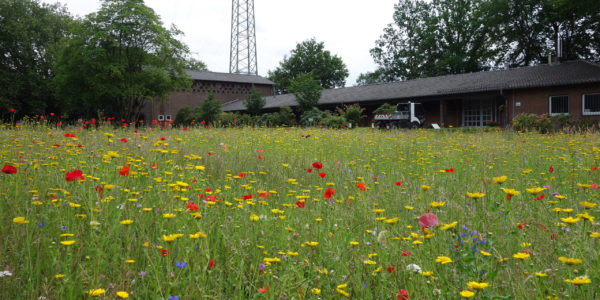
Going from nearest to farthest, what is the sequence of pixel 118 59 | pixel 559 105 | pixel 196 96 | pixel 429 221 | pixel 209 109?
pixel 429 221, pixel 559 105, pixel 118 59, pixel 209 109, pixel 196 96

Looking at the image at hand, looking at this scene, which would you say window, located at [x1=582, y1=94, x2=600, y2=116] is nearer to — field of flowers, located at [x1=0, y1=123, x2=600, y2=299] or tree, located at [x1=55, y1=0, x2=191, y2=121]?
field of flowers, located at [x1=0, y1=123, x2=600, y2=299]

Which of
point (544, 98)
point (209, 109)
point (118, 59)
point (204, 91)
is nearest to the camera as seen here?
point (544, 98)

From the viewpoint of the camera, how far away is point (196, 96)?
42.3 metres

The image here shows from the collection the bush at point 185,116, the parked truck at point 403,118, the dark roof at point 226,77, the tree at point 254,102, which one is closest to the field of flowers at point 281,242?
the parked truck at point 403,118

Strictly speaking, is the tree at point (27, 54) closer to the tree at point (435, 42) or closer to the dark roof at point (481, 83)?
the dark roof at point (481, 83)

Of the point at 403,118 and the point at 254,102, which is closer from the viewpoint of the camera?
the point at 403,118

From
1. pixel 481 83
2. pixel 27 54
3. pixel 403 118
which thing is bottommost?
pixel 403 118

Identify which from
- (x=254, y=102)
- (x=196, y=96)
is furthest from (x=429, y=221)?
(x=196, y=96)

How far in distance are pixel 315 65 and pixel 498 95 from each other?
35.2m

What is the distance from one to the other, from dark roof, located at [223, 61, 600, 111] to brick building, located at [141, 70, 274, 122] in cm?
1372

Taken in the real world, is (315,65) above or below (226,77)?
above

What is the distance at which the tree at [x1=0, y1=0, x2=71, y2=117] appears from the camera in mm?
32031

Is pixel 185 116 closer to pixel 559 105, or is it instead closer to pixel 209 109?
pixel 209 109

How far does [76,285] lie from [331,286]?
1.23 metres
